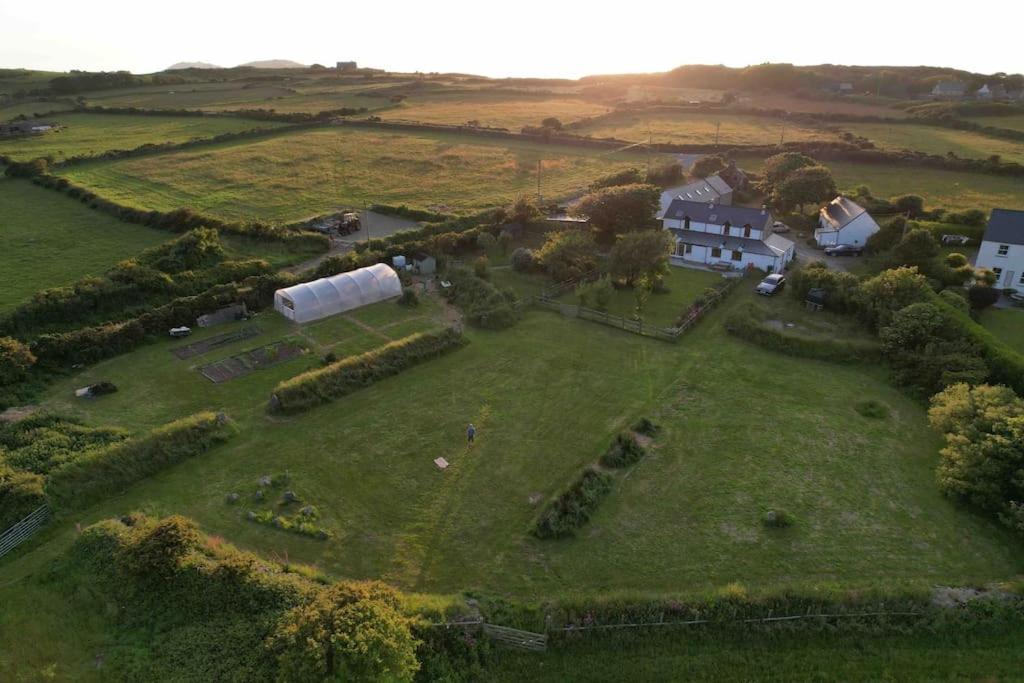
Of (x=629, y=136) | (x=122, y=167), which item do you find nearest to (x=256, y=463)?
(x=122, y=167)

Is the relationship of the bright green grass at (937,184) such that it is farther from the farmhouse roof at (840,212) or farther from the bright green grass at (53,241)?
the bright green grass at (53,241)

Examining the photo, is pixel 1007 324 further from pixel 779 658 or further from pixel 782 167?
pixel 779 658

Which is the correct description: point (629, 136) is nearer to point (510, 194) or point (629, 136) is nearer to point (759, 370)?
point (510, 194)

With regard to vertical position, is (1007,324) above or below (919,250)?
below

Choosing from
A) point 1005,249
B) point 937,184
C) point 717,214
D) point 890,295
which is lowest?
point 890,295

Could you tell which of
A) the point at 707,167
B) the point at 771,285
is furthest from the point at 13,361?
the point at 707,167

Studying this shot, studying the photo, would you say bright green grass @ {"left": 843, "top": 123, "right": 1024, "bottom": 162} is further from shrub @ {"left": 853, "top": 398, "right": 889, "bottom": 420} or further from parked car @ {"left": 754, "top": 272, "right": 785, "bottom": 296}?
shrub @ {"left": 853, "top": 398, "right": 889, "bottom": 420}
